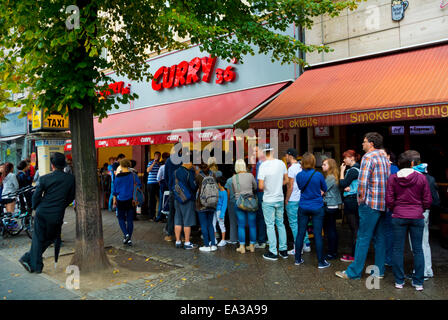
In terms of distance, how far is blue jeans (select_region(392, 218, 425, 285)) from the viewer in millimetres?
4473

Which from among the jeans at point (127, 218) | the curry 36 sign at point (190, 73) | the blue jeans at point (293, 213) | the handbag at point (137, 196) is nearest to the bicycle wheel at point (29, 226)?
the jeans at point (127, 218)

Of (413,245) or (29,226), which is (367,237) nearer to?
(413,245)

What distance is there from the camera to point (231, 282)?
195 inches

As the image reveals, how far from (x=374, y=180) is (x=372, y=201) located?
0.91ft

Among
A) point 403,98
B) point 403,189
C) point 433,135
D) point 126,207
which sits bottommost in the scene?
point 126,207

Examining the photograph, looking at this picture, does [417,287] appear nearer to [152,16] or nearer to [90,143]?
[90,143]

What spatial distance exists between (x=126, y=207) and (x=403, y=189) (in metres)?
4.97

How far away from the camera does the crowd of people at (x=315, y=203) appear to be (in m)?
4.57

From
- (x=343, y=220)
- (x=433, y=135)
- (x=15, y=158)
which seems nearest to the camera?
(x=433, y=135)

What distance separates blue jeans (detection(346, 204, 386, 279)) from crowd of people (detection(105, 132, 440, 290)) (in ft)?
0.04

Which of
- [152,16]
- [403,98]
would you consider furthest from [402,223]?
[152,16]

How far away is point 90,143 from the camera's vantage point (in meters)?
5.65

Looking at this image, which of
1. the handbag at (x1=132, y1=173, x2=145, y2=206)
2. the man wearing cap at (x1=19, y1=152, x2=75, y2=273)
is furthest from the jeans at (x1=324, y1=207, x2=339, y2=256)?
the man wearing cap at (x1=19, y1=152, x2=75, y2=273)

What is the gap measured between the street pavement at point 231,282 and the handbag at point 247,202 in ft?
2.72
